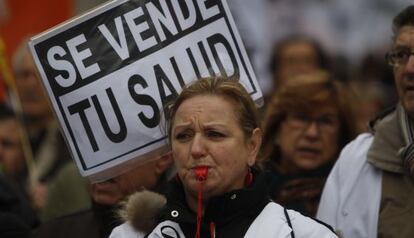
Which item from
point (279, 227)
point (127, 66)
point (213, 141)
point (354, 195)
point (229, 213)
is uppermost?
point (127, 66)

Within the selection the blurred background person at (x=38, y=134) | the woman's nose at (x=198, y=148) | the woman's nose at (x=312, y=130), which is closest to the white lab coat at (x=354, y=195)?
the woman's nose at (x=312, y=130)

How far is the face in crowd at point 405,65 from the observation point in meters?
6.62

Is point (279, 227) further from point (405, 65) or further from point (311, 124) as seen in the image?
point (311, 124)

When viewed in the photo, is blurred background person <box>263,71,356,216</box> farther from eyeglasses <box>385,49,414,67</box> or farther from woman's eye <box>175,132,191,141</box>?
woman's eye <box>175,132,191,141</box>

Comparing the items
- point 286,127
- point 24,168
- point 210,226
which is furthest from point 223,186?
point 24,168

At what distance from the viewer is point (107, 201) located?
23.0 feet

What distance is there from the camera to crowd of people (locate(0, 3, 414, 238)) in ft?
19.1

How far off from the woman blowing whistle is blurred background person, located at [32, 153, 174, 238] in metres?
0.82

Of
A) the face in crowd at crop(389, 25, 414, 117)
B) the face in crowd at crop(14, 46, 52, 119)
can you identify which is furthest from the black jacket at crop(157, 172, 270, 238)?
the face in crowd at crop(14, 46, 52, 119)

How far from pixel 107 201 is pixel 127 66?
0.80 m

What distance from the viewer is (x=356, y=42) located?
12.4 meters

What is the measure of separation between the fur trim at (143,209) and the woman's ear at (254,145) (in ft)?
1.54

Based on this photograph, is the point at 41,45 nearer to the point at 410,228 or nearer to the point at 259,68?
the point at 410,228

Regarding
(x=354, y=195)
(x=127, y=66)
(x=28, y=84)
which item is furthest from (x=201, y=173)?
(x=28, y=84)
